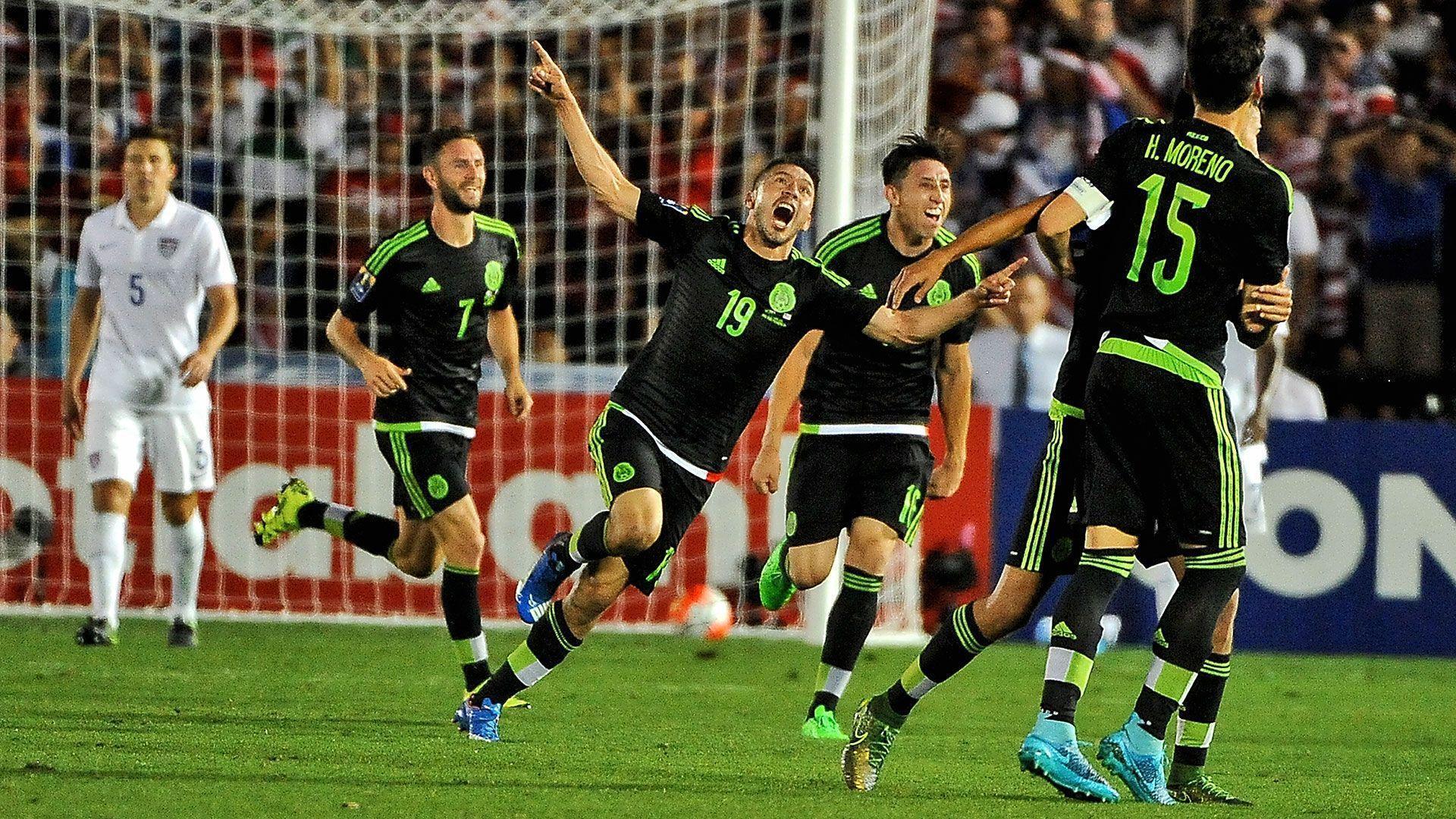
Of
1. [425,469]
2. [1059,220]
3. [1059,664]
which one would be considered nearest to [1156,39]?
[425,469]

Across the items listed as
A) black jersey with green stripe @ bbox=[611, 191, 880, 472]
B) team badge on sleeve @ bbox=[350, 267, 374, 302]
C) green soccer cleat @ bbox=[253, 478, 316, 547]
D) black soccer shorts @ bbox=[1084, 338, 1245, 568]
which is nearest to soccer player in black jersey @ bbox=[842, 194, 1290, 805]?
black soccer shorts @ bbox=[1084, 338, 1245, 568]

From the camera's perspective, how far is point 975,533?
37.7ft

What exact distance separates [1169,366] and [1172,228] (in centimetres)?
38

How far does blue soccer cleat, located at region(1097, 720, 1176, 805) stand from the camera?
556cm

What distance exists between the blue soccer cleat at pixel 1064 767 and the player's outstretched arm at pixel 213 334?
17.7 ft

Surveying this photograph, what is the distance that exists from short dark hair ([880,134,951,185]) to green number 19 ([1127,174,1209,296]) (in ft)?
6.13

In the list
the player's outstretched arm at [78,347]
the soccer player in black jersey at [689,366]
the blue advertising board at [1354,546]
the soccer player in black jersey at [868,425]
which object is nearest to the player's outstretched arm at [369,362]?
the soccer player in black jersey at [689,366]

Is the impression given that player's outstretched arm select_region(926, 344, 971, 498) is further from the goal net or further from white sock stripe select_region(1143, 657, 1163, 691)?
the goal net

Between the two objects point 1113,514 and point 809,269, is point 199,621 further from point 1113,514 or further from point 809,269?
point 1113,514

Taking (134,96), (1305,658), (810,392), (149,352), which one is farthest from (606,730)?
(134,96)

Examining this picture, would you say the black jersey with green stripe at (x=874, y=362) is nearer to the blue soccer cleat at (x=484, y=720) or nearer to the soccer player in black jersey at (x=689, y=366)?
the soccer player in black jersey at (x=689, y=366)

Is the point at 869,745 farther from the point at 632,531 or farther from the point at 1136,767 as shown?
the point at 632,531

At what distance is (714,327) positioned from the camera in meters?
6.72

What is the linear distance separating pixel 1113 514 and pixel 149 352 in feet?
19.4
